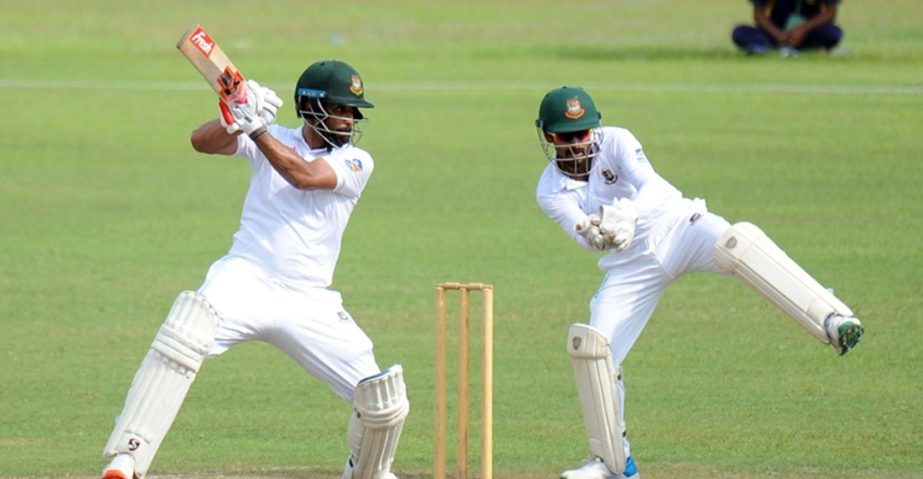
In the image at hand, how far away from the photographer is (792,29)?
A: 964 inches

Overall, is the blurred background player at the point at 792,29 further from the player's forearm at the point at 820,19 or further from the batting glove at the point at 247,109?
the batting glove at the point at 247,109

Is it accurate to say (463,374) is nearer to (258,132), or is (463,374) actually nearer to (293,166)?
(293,166)

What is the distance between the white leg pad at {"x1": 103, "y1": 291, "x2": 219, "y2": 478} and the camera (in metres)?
6.61

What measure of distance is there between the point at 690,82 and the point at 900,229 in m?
8.10

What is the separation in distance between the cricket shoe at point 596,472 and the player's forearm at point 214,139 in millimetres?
1851

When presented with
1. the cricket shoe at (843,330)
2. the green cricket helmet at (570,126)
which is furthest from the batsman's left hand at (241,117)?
the cricket shoe at (843,330)

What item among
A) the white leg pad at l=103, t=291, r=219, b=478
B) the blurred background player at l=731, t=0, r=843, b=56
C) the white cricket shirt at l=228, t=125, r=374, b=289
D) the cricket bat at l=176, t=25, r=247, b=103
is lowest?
the white leg pad at l=103, t=291, r=219, b=478

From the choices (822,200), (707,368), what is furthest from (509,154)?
(707,368)

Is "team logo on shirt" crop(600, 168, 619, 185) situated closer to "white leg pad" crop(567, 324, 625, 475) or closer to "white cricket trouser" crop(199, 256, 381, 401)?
"white leg pad" crop(567, 324, 625, 475)

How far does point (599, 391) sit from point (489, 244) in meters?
6.24

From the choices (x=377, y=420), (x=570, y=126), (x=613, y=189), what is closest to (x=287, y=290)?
(x=377, y=420)

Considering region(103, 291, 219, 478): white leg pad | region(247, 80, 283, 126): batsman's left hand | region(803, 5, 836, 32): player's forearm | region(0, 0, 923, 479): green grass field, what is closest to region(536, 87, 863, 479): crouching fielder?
region(0, 0, 923, 479): green grass field

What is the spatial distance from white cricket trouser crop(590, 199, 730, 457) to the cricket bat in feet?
5.78

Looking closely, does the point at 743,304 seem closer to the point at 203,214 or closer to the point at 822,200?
the point at 822,200
